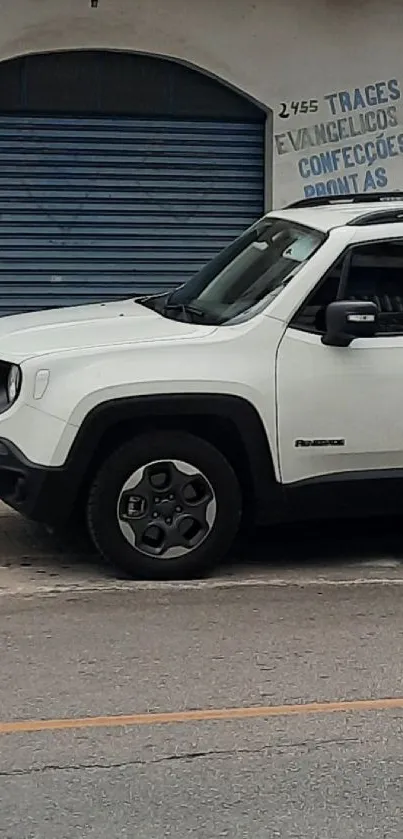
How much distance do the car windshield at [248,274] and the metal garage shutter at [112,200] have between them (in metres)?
4.30

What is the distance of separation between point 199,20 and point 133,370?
6.22 metres

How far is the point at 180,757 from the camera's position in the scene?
14.7ft

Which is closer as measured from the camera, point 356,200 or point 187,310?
point 187,310

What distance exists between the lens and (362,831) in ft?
13.0

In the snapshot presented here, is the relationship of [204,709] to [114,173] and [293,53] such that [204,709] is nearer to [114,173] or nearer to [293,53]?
[114,173]

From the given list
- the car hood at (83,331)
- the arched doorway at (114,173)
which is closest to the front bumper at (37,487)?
the car hood at (83,331)

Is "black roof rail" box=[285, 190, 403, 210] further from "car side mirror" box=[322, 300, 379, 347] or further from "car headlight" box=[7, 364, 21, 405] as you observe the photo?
"car headlight" box=[7, 364, 21, 405]

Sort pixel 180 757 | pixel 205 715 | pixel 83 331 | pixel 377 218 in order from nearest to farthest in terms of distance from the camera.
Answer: pixel 180 757, pixel 205 715, pixel 83 331, pixel 377 218

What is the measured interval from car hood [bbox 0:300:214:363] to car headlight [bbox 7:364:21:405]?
0.17 feet

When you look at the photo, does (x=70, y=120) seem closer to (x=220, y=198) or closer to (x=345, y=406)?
(x=220, y=198)

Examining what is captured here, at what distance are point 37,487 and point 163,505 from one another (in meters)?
0.66

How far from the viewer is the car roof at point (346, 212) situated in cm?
705

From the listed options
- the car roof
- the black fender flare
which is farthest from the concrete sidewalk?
the car roof

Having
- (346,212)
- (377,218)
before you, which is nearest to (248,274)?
(346,212)
